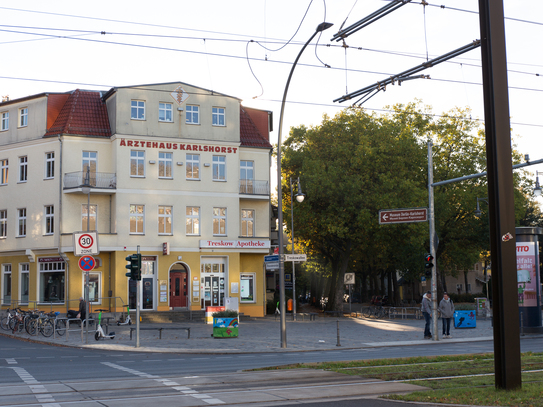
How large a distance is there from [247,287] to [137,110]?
44.5 ft

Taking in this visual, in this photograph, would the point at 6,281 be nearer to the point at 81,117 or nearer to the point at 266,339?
the point at 81,117

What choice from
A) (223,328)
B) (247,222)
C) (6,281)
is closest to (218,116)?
(247,222)

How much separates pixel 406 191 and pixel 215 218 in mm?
12670

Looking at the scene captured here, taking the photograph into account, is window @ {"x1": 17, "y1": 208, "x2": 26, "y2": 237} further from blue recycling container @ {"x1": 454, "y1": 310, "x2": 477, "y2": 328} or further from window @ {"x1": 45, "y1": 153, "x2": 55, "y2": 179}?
blue recycling container @ {"x1": 454, "y1": 310, "x2": 477, "y2": 328}

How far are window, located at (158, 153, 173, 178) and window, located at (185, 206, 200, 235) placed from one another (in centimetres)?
257

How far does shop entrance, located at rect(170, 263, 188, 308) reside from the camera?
39.6m

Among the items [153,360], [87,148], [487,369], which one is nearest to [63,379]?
[153,360]

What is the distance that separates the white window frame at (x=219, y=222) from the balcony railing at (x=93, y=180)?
6.66 m

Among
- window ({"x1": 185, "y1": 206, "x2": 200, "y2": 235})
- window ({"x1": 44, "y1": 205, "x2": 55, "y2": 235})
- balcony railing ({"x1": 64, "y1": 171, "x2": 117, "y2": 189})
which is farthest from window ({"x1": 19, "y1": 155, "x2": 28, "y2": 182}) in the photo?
window ({"x1": 185, "y1": 206, "x2": 200, "y2": 235})

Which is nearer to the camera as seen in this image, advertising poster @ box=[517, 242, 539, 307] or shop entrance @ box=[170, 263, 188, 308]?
advertising poster @ box=[517, 242, 539, 307]

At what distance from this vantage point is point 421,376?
12.2 meters

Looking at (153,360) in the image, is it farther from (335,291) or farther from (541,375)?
(335,291)

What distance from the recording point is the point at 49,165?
1528 inches

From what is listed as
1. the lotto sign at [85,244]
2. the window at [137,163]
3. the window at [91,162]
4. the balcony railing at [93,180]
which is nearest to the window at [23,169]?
the balcony railing at [93,180]
